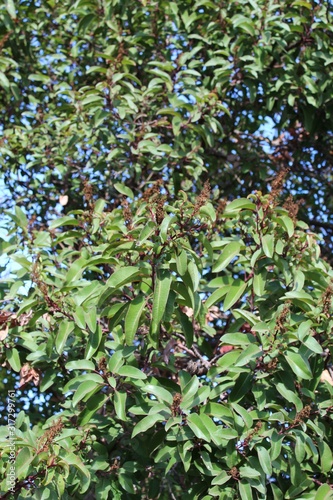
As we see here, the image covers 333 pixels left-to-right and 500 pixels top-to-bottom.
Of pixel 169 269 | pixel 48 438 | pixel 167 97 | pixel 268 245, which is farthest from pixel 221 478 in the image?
pixel 167 97

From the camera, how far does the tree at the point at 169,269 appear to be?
2.22 meters

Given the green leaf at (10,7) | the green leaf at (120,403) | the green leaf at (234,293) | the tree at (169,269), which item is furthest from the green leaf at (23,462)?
the green leaf at (10,7)

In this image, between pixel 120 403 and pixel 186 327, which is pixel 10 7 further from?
pixel 120 403

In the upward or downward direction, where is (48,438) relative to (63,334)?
downward

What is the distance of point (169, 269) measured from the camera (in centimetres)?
218

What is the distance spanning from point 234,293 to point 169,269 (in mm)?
384

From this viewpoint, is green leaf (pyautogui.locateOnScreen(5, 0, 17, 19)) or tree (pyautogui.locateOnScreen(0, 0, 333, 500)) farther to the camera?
green leaf (pyautogui.locateOnScreen(5, 0, 17, 19))

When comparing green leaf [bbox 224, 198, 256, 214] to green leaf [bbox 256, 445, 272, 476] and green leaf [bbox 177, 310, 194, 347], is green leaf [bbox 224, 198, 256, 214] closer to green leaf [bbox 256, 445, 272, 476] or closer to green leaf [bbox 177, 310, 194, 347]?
green leaf [bbox 177, 310, 194, 347]

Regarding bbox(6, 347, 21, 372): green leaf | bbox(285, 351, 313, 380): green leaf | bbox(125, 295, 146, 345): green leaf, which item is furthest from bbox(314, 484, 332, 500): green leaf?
bbox(6, 347, 21, 372): green leaf

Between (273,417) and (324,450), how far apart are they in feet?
0.82

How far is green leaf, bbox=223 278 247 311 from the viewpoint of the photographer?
2.44 metres

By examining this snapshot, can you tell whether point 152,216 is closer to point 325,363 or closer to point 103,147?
point 325,363

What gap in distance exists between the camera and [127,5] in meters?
3.86

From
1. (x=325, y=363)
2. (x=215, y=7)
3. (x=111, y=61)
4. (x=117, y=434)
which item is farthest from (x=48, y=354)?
(x=215, y=7)
